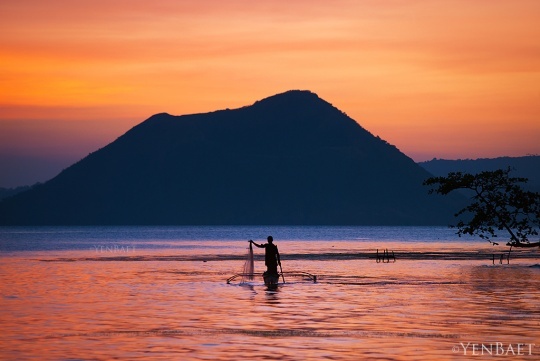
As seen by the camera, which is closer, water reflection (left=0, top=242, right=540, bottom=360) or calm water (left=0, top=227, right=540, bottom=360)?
calm water (left=0, top=227, right=540, bottom=360)

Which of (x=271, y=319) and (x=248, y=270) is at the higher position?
(x=248, y=270)

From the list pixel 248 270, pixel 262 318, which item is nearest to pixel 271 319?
pixel 262 318

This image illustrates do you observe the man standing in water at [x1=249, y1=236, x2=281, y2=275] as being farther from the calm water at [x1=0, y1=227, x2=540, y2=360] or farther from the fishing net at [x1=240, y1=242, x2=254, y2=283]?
the fishing net at [x1=240, y1=242, x2=254, y2=283]

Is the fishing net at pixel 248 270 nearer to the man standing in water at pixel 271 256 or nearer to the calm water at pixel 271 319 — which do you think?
the calm water at pixel 271 319

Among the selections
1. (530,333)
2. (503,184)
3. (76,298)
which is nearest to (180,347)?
(530,333)

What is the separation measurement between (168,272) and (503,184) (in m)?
24.4

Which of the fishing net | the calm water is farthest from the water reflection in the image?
the fishing net

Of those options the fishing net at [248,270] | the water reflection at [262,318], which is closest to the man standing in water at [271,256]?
the water reflection at [262,318]

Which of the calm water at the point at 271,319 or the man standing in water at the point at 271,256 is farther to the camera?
the man standing in water at the point at 271,256

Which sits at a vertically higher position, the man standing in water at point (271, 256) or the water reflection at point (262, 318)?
the man standing in water at point (271, 256)

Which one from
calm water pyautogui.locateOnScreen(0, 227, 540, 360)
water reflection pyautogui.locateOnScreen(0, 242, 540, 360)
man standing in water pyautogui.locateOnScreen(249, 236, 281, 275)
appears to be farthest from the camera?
man standing in water pyautogui.locateOnScreen(249, 236, 281, 275)

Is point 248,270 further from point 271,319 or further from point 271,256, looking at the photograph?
point 271,319

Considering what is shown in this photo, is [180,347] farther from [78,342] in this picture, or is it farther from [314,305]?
[314,305]

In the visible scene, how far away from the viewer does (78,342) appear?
25141 mm
